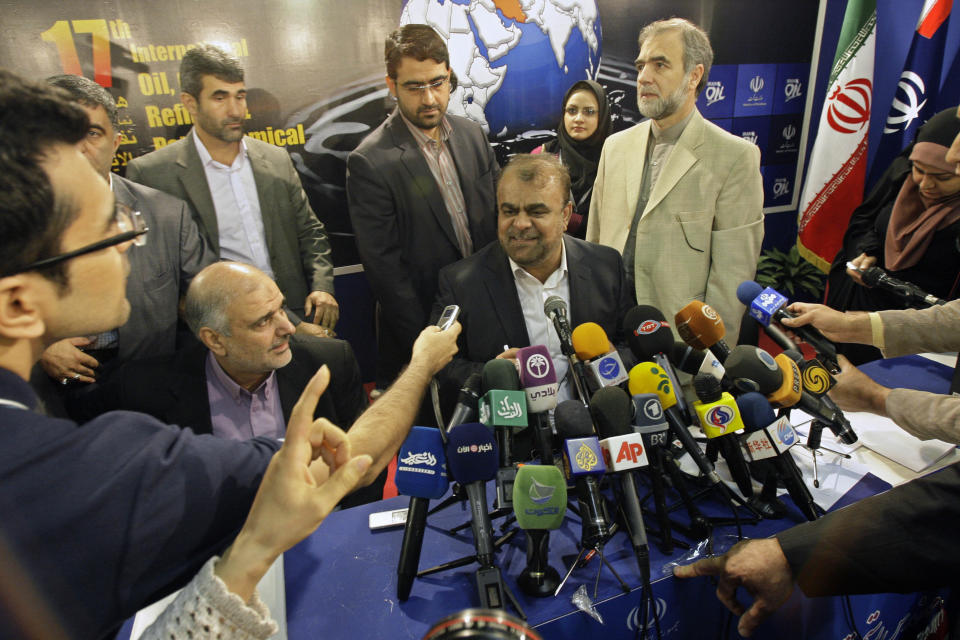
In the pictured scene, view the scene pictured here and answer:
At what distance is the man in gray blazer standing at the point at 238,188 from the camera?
9.21 ft

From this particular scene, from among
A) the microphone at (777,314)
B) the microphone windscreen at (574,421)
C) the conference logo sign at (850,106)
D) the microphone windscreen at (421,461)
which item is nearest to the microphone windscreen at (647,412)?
the microphone windscreen at (574,421)

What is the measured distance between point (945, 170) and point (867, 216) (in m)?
0.77

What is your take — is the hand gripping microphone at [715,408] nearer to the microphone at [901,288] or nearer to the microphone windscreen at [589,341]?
the microphone windscreen at [589,341]

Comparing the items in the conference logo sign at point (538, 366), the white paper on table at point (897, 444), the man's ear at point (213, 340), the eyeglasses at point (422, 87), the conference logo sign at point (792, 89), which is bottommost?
the white paper on table at point (897, 444)

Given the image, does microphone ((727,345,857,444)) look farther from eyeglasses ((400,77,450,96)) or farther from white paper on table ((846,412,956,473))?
eyeglasses ((400,77,450,96))

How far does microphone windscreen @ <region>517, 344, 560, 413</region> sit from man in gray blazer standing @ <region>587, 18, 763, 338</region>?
1.71 metres

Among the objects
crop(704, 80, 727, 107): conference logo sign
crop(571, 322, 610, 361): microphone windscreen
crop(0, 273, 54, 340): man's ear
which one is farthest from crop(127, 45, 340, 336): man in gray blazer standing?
crop(704, 80, 727, 107): conference logo sign

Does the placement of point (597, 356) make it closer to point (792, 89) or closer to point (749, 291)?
point (749, 291)

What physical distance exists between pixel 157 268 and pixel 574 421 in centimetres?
209

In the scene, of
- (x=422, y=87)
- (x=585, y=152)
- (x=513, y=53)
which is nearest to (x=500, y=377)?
(x=422, y=87)

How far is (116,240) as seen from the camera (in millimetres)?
883

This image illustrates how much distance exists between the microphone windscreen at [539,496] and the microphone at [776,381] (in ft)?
2.37

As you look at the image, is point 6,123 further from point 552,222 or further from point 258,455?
point 552,222

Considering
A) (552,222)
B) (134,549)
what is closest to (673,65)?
(552,222)
